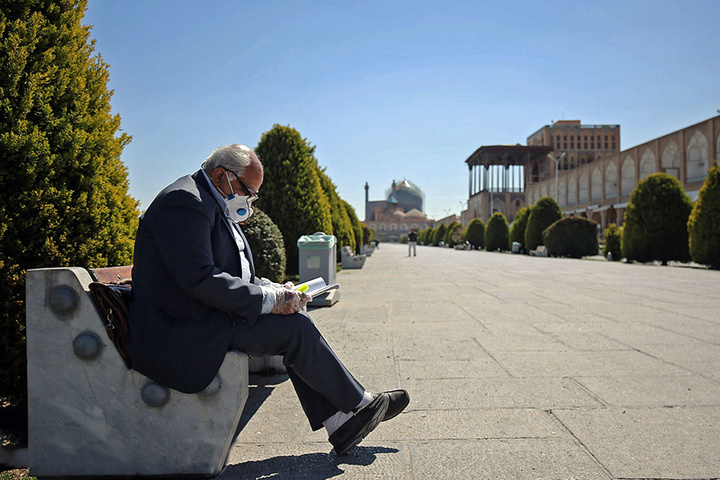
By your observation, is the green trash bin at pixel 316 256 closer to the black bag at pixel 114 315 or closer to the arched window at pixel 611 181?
the black bag at pixel 114 315

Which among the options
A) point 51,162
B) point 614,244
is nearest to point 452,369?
point 51,162

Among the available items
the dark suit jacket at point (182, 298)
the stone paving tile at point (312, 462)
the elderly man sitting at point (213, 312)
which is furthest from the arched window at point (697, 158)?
the dark suit jacket at point (182, 298)

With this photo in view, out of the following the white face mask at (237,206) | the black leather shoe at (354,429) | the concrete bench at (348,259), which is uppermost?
the white face mask at (237,206)

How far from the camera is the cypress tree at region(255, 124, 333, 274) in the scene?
10141mm

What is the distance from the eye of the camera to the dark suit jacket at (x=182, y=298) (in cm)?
202

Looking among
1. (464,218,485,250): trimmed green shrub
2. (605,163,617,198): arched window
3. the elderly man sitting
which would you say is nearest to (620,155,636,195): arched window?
(605,163,617,198): arched window

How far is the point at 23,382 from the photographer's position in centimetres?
262

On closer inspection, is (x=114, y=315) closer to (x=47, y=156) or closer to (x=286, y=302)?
(x=286, y=302)

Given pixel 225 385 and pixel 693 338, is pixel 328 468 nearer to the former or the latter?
pixel 225 385

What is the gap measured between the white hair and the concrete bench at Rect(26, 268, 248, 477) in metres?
0.71

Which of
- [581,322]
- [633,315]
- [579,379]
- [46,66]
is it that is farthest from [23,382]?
[633,315]

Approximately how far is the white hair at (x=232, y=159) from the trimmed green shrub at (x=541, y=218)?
97.0 ft

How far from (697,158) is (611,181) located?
516 inches

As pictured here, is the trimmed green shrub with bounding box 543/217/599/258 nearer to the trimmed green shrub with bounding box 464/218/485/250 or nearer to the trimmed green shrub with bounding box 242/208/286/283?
the trimmed green shrub with bounding box 464/218/485/250
